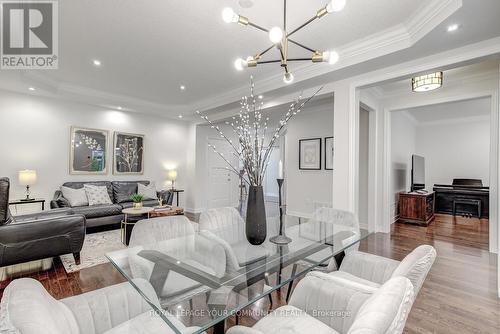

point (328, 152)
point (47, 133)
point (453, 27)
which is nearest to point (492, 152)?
point (453, 27)

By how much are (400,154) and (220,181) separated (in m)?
4.83

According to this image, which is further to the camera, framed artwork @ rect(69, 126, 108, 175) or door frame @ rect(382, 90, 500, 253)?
framed artwork @ rect(69, 126, 108, 175)

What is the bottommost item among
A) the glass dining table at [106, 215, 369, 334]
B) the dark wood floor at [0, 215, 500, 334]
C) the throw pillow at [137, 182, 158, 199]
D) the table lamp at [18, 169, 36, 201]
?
the dark wood floor at [0, 215, 500, 334]

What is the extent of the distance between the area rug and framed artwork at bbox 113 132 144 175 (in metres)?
1.70

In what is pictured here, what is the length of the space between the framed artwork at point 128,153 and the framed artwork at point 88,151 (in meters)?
0.22

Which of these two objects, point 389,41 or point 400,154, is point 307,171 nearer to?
point 400,154

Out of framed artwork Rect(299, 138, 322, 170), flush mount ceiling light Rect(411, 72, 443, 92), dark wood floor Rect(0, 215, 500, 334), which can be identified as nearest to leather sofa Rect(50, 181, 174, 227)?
dark wood floor Rect(0, 215, 500, 334)

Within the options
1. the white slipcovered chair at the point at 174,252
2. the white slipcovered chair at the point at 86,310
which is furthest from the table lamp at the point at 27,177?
the white slipcovered chair at the point at 86,310

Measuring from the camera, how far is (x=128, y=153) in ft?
18.5

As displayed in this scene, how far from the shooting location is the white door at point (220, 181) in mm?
6793

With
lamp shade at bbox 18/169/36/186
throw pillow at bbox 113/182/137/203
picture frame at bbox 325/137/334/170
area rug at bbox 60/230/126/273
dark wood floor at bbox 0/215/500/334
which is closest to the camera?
dark wood floor at bbox 0/215/500/334

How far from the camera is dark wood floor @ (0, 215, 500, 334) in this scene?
76.1 inches

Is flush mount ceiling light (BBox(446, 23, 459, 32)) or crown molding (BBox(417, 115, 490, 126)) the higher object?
crown molding (BBox(417, 115, 490, 126))

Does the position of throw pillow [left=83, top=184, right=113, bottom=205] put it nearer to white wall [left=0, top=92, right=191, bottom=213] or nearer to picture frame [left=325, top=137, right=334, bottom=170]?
white wall [left=0, top=92, right=191, bottom=213]
